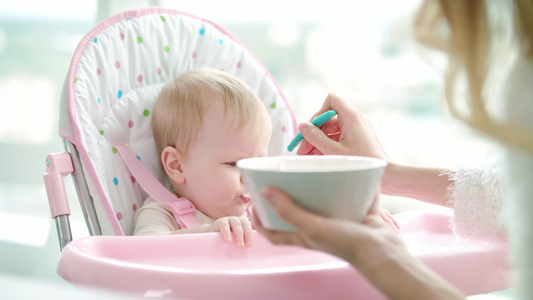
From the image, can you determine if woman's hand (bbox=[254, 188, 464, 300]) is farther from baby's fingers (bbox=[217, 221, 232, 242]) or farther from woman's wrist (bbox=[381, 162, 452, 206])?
woman's wrist (bbox=[381, 162, 452, 206])

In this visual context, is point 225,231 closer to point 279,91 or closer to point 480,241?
point 480,241

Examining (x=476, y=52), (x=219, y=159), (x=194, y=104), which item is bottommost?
(x=219, y=159)

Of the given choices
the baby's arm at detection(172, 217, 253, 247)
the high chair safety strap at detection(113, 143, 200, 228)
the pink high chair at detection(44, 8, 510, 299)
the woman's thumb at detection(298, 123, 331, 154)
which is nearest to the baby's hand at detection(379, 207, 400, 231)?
the pink high chair at detection(44, 8, 510, 299)

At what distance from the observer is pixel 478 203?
820 mm

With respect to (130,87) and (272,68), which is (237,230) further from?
(272,68)

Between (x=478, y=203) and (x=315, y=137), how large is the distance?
1.00 ft

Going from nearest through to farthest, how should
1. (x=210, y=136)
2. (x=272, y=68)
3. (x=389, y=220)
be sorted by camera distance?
(x=389, y=220), (x=210, y=136), (x=272, y=68)

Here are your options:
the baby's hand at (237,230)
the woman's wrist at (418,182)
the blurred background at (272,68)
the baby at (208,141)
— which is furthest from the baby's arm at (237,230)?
the blurred background at (272,68)

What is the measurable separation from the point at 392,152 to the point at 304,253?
5.05 ft

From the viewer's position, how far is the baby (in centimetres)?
103

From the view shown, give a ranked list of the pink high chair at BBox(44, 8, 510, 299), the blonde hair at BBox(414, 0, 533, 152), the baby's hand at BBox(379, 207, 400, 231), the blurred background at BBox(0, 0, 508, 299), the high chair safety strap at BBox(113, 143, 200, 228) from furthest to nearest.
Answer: the blurred background at BBox(0, 0, 508, 299) → the high chair safety strap at BBox(113, 143, 200, 228) → the baby's hand at BBox(379, 207, 400, 231) → the pink high chair at BBox(44, 8, 510, 299) → the blonde hair at BBox(414, 0, 533, 152)

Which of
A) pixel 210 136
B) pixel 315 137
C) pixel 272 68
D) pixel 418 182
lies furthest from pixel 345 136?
pixel 272 68

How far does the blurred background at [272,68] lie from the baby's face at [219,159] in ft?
3.68

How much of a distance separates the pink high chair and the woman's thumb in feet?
0.71
